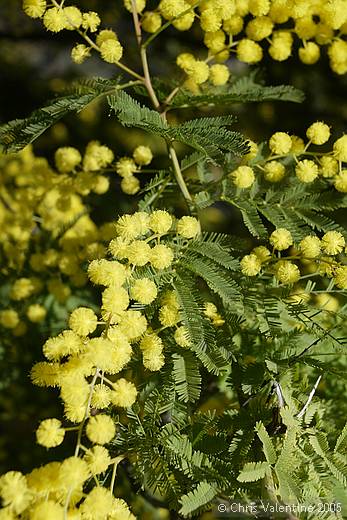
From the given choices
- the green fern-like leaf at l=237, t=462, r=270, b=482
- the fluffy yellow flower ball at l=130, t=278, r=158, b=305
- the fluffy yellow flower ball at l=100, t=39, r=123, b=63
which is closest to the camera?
the green fern-like leaf at l=237, t=462, r=270, b=482

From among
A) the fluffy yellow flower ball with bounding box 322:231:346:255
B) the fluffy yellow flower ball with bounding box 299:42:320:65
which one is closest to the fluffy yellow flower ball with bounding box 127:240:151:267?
the fluffy yellow flower ball with bounding box 322:231:346:255

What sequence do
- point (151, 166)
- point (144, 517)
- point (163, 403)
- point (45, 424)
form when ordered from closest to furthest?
point (45, 424) < point (163, 403) < point (144, 517) < point (151, 166)

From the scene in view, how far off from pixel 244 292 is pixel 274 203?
299mm

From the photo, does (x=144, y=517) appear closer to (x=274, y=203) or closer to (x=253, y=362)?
(x=253, y=362)

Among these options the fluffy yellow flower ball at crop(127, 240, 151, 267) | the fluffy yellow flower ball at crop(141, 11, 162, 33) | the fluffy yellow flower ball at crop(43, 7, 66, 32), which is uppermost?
the fluffy yellow flower ball at crop(43, 7, 66, 32)

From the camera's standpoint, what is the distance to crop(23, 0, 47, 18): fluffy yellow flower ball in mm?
1585

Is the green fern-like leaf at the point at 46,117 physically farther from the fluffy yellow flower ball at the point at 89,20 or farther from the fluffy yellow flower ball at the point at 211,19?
the fluffy yellow flower ball at the point at 211,19

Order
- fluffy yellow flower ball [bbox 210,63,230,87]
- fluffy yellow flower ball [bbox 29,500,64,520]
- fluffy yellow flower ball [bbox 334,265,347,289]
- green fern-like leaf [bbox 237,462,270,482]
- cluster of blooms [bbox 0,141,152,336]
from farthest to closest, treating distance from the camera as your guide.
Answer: cluster of blooms [bbox 0,141,152,336] → fluffy yellow flower ball [bbox 210,63,230,87] → fluffy yellow flower ball [bbox 334,265,347,289] → green fern-like leaf [bbox 237,462,270,482] → fluffy yellow flower ball [bbox 29,500,64,520]

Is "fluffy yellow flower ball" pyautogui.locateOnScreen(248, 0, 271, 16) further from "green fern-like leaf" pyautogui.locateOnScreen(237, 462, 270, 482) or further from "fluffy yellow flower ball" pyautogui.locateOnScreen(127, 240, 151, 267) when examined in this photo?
"green fern-like leaf" pyautogui.locateOnScreen(237, 462, 270, 482)

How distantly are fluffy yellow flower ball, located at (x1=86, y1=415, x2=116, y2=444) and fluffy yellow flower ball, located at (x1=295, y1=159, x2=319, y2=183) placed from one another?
82 cm

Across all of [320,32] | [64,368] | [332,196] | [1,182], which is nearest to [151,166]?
[1,182]

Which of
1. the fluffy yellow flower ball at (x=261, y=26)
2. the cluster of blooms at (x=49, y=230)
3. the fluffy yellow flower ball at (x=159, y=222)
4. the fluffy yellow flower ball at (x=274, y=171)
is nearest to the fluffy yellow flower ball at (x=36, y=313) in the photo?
the cluster of blooms at (x=49, y=230)

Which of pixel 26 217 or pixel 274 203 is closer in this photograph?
pixel 274 203

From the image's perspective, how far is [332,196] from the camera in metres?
1.72
